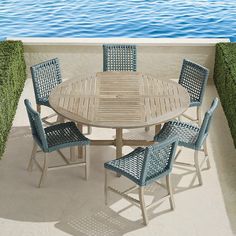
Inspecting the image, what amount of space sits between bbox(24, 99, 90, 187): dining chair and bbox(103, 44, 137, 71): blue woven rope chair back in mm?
1935

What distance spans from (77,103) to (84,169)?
0.90 metres

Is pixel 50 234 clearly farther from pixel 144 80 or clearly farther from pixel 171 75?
pixel 171 75

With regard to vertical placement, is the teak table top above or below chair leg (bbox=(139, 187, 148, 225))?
above

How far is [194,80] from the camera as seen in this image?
8.52 metres

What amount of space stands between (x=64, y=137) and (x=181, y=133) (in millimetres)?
1482

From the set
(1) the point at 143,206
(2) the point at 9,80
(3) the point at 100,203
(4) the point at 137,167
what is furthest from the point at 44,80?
(1) the point at 143,206

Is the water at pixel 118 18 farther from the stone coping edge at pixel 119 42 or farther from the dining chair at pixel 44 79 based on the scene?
the dining chair at pixel 44 79

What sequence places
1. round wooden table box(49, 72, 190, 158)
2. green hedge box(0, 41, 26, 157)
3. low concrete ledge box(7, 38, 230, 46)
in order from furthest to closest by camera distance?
low concrete ledge box(7, 38, 230, 46), green hedge box(0, 41, 26, 157), round wooden table box(49, 72, 190, 158)

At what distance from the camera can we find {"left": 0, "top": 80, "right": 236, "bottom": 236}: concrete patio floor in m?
6.51

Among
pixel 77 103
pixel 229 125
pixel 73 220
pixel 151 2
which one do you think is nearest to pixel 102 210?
pixel 73 220

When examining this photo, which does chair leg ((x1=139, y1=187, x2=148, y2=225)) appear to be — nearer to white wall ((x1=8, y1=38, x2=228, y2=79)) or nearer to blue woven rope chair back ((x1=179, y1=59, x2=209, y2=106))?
blue woven rope chair back ((x1=179, y1=59, x2=209, y2=106))

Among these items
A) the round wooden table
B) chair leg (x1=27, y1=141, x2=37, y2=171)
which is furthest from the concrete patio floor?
the round wooden table

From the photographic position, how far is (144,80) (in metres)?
8.16

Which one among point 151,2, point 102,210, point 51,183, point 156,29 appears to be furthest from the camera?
point 151,2
